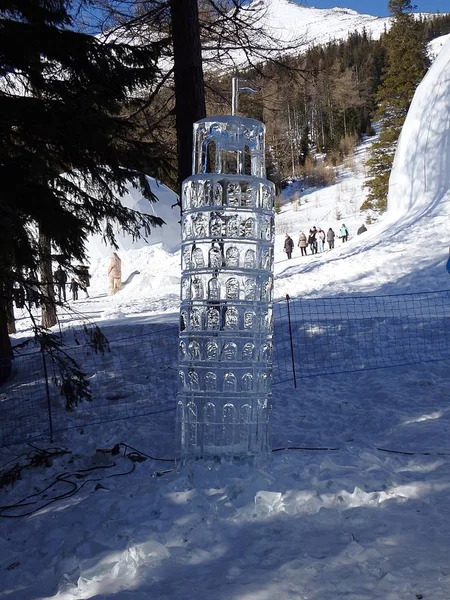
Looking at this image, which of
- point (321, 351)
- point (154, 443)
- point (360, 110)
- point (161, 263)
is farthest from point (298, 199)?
point (154, 443)

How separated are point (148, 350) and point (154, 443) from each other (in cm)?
357

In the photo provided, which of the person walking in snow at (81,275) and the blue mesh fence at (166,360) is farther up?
the person walking in snow at (81,275)

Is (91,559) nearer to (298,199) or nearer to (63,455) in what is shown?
(63,455)

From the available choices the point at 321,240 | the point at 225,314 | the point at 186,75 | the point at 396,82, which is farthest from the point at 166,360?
the point at 396,82

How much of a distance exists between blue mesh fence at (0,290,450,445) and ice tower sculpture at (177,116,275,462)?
2862mm

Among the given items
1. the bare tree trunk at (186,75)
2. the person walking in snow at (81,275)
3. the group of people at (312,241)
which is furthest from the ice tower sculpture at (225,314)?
the group of people at (312,241)

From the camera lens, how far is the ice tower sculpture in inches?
182

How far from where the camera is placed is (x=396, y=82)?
3812 cm

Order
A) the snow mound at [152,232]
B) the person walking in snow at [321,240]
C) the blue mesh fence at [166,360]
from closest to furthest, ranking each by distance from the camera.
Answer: the blue mesh fence at [166,360], the person walking in snow at [321,240], the snow mound at [152,232]

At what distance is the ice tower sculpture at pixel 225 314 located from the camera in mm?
4613

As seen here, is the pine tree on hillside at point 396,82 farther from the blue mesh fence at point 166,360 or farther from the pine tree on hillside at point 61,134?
the pine tree on hillside at point 61,134

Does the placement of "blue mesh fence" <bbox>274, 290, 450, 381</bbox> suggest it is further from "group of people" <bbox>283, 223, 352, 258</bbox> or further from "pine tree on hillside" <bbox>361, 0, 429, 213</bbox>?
"pine tree on hillside" <bbox>361, 0, 429, 213</bbox>

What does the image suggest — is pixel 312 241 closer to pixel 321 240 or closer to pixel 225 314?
pixel 321 240

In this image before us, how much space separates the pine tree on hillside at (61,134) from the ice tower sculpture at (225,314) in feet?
6.85
